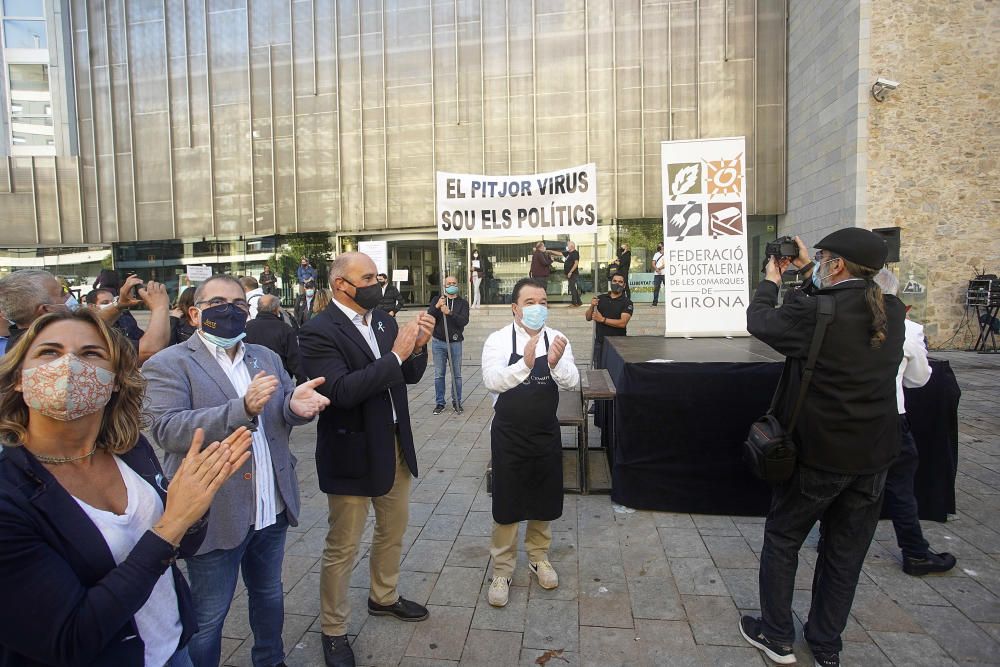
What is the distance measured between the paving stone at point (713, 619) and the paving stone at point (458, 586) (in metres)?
1.31

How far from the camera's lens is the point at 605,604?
3.41m

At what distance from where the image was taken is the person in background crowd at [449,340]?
28.3 feet

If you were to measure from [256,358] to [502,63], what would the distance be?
1820 cm

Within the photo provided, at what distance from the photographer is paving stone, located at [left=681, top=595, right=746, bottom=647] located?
3061mm

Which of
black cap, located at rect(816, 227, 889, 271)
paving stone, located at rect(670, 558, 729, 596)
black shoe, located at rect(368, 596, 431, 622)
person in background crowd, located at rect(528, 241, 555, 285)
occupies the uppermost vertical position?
person in background crowd, located at rect(528, 241, 555, 285)

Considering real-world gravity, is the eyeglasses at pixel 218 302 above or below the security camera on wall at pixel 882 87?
A: below

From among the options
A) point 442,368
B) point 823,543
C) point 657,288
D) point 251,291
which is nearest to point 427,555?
point 823,543

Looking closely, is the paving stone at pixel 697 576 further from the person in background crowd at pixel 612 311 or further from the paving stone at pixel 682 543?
the person in background crowd at pixel 612 311

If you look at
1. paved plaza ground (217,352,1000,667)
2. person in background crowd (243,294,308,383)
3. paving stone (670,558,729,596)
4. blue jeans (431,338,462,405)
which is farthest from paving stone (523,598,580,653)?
blue jeans (431,338,462,405)

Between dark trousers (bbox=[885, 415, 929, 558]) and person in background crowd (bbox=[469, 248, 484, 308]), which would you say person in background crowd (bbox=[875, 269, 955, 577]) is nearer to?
dark trousers (bbox=[885, 415, 929, 558])

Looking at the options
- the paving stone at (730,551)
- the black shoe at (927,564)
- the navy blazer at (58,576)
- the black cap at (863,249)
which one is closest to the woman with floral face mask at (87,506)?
the navy blazer at (58,576)

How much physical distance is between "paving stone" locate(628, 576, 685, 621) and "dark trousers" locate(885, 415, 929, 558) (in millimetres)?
1568

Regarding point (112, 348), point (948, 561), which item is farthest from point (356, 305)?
point (948, 561)

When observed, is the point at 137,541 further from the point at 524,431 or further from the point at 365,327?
the point at 524,431
